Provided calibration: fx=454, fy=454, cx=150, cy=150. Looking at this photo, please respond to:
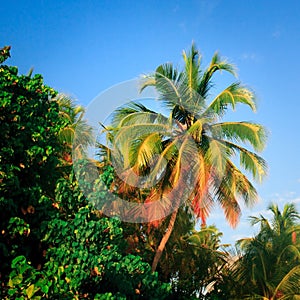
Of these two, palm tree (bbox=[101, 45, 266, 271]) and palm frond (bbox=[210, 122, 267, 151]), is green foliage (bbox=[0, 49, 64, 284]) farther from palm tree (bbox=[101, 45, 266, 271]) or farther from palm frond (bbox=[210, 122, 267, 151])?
palm frond (bbox=[210, 122, 267, 151])

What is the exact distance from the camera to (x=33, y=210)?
7039 mm

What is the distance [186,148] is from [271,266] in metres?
4.71

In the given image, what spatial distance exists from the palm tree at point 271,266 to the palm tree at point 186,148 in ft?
7.15

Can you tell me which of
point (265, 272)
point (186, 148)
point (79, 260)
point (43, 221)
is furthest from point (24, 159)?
point (265, 272)

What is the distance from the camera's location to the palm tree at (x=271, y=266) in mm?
12625

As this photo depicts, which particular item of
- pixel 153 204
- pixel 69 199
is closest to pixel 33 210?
pixel 69 199

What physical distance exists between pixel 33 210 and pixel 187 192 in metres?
5.54

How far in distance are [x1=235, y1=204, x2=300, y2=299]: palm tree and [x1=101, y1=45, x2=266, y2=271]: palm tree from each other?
Result: 85.8 inches

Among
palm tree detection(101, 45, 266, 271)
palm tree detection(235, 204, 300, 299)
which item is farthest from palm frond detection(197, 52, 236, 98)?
palm tree detection(235, 204, 300, 299)

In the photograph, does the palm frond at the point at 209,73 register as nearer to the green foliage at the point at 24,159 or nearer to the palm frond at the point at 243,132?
the palm frond at the point at 243,132

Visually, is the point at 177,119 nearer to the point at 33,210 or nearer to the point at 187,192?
the point at 187,192

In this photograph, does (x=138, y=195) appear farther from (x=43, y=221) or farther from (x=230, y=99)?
(x=43, y=221)

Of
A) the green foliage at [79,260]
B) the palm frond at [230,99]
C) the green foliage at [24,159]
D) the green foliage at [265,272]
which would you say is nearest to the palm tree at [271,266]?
the green foliage at [265,272]

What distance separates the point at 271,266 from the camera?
527 inches
